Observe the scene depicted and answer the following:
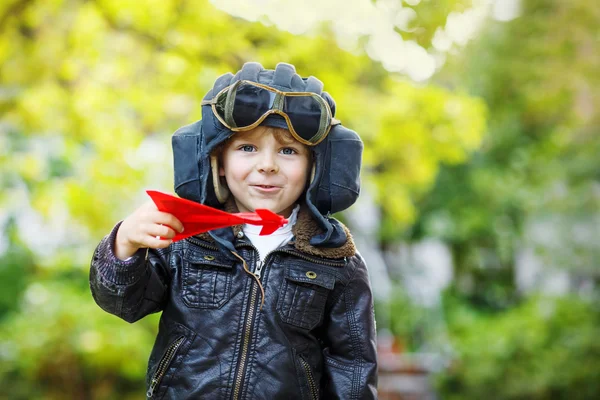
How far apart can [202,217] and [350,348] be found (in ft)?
1.90

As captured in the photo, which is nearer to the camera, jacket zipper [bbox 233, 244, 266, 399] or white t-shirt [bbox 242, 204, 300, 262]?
jacket zipper [bbox 233, 244, 266, 399]

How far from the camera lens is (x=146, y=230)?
1.80 meters

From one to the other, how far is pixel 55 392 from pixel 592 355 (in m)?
5.88

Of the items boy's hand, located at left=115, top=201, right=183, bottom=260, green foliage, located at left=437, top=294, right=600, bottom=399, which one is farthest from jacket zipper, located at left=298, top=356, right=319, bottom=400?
green foliage, located at left=437, top=294, right=600, bottom=399

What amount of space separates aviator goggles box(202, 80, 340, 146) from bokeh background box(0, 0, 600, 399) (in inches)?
60.7

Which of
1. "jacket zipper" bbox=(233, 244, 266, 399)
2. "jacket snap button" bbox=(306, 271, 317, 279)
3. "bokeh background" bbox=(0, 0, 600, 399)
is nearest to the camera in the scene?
"jacket zipper" bbox=(233, 244, 266, 399)

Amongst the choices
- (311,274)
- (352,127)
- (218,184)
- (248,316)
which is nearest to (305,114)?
(218,184)

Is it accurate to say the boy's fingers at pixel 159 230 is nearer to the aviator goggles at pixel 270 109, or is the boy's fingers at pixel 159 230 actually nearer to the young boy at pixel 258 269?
the young boy at pixel 258 269

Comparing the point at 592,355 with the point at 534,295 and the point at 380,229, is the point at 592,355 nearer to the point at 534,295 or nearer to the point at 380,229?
the point at 534,295

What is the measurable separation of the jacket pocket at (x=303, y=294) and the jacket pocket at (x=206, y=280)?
0.15 metres

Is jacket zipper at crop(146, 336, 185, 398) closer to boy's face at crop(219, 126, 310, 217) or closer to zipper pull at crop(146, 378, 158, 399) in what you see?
zipper pull at crop(146, 378, 158, 399)

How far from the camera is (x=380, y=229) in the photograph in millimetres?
14727

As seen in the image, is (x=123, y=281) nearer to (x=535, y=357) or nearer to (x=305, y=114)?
(x=305, y=114)

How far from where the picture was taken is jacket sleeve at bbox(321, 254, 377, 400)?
202 cm
